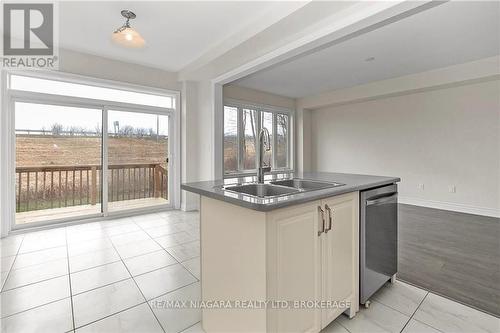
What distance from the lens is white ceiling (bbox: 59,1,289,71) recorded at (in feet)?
8.55

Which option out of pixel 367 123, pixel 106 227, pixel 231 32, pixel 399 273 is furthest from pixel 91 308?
pixel 367 123

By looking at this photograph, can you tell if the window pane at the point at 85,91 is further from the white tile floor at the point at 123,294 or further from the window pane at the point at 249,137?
the white tile floor at the point at 123,294

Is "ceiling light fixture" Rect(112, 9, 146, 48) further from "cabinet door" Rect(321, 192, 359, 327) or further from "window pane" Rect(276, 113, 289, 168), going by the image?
"window pane" Rect(276, 113, 289, 168)

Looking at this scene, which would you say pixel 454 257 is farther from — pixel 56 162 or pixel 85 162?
pixel 56 162

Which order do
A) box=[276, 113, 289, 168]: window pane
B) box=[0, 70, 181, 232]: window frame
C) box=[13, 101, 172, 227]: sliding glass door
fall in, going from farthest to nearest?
box=[276, 113, 289, 168]: window pane
box=[13, 101, 172, 227]: sliding glass door
box=[0, 70, 181, 232]: window frame

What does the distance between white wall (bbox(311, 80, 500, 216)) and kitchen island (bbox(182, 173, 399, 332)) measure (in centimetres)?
433

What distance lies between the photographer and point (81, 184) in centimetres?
392

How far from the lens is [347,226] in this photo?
61.8 inches

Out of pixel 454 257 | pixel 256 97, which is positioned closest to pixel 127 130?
pixel 256 97

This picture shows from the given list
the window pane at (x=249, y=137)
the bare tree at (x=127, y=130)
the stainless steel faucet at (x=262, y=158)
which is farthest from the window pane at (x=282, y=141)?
the stainless steel faucet at (x=262, y=158)

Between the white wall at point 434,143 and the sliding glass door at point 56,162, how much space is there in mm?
5732

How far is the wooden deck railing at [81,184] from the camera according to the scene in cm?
352

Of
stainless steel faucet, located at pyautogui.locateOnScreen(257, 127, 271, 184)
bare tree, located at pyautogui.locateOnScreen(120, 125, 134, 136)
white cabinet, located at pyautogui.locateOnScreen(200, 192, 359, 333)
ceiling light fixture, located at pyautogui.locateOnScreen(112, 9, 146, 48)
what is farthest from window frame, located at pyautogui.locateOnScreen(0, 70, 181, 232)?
white cabinet, located at pyautogui.locateOnScreen(200, 192, 359, 333)

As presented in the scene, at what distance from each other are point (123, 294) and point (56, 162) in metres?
2.88
